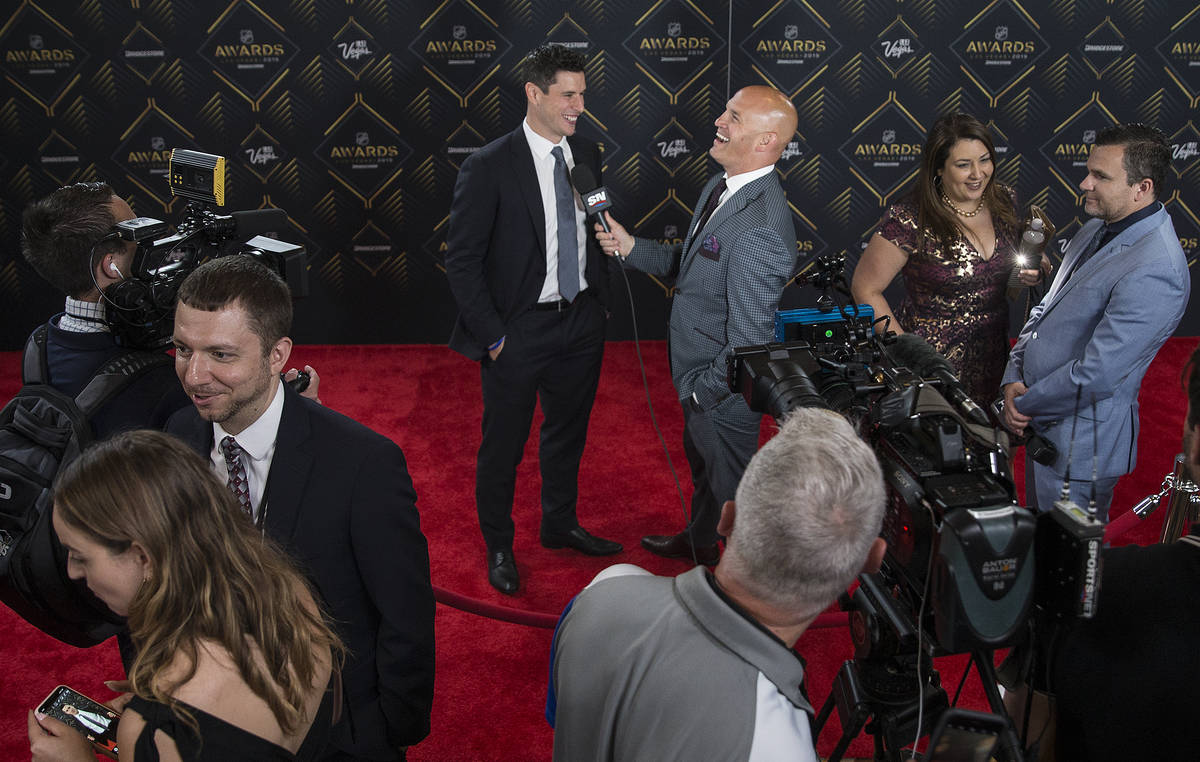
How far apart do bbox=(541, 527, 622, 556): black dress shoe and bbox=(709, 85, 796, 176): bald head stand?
1.49 meters

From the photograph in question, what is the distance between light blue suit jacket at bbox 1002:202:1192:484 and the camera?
2725 mm

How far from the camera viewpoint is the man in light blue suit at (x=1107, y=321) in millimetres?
2729

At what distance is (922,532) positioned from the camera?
1620 millimetres

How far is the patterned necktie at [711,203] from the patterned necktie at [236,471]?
1837 millimetres

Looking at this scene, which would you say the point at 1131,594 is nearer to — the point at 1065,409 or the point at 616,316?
the point at 1065,409

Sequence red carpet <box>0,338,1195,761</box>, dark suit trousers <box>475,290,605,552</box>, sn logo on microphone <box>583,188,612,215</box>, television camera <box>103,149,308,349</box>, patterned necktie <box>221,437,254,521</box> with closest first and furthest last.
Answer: patterned necktie <box>221,437,254,521</box> → television camera <box>103,149,308,349</box> → red carpet <box>0,338,1195,761</box> → sn logo on microphone <box>583,188,612,215</box> → dark suit trousers <box>475,290,605,552</box>

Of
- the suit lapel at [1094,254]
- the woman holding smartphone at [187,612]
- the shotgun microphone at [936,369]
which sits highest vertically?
the suit lapel at [1094,254]

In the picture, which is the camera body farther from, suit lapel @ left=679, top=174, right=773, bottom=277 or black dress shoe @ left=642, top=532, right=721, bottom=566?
black dress shoe @ left=642, top=532, right=721, bottom=566

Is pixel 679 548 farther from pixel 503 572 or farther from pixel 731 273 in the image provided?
pixel 731 273

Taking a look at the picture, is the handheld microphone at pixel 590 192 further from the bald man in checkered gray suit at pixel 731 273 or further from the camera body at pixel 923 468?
the camera body at pixel 923 468

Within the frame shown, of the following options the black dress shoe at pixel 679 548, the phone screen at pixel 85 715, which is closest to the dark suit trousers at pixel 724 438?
the black dress shoe at pixel 679 548

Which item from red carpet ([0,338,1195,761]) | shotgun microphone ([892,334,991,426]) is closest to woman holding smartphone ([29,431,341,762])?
shotgun microphone ([892,334,991,426])

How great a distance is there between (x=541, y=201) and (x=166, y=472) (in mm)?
2070

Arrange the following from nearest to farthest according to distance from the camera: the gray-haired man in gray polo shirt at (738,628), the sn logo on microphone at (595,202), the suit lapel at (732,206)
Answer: the gray-haired man in gray polo shirt at (738,628)
the suit lapel at (732,206)
the sn logo on microphone at (595,202)
